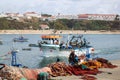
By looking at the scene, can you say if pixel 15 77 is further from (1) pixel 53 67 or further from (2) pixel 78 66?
(2) pixel 78 66

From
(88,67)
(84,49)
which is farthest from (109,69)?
(84,49)

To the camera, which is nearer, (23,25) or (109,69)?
(109,69)

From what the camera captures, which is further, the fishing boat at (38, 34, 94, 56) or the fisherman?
the fishing boat at (38, 34, 94, 56)

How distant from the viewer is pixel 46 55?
4759 centimetres

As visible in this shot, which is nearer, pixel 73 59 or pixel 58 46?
pixel 73 59

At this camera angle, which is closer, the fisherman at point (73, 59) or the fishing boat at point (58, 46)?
the fisherman at point (73, 59)

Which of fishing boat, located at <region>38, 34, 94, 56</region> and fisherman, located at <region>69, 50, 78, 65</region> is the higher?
fisherman, located at <region>69, 50, 78, 65</region>

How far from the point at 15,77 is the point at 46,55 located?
28366 millimetres

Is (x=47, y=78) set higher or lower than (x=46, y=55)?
higher

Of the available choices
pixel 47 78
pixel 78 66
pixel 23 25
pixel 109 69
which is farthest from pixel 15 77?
pixel 23 25

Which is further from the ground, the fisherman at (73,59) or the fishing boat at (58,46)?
the fisherman at (73,59)

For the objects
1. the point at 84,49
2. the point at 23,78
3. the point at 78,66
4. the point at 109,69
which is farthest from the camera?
the point at 84,49

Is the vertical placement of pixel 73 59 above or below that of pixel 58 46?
above

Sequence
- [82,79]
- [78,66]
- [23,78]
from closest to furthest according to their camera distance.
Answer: [23,78] → [82,79] → [78,66]
